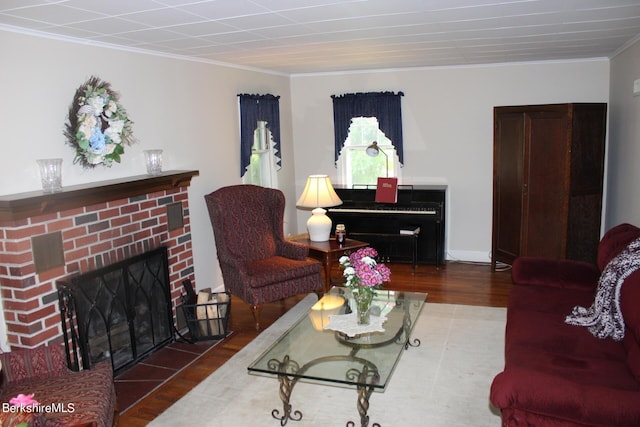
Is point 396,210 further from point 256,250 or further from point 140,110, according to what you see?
point 140,110

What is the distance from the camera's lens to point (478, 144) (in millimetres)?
5875

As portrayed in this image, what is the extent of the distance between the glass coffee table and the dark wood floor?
2.48 feet

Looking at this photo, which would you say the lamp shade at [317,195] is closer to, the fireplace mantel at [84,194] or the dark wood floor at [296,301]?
the dark wood floor at [296,301]

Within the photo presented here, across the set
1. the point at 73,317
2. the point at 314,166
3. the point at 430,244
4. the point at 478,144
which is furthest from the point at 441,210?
the point at 73,317

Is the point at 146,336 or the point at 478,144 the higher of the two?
the point at 478,144

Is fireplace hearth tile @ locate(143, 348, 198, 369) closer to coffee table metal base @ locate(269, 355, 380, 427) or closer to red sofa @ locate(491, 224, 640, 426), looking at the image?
coffee table metal base @ locate(269, 355, 380, 427)

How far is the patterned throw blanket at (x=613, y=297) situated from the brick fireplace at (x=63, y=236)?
9.88ft

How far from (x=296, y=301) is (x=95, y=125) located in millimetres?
2416

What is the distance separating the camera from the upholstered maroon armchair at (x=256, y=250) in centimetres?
431

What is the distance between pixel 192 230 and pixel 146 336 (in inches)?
41.6

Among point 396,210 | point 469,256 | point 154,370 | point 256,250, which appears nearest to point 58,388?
point 154,370

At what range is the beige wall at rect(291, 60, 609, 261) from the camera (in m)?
5.56

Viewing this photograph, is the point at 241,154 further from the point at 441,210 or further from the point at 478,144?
the point at 478,144

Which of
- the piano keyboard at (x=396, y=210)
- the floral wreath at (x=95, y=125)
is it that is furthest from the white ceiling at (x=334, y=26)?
the piano keyboard at (x=396, y=210)
